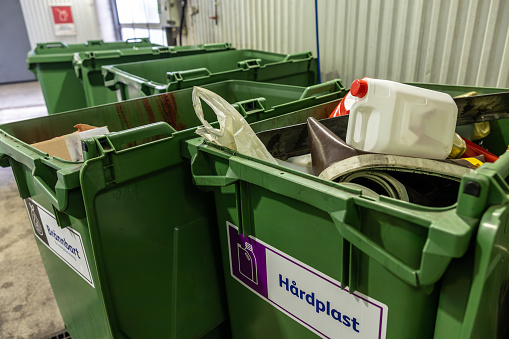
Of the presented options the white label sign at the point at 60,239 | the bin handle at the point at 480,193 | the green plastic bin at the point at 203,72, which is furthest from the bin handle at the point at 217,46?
the bin handle at the point at 480,193

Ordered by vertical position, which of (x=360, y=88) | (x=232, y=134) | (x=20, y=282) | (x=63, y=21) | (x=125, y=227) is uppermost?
(x=63, y=21)

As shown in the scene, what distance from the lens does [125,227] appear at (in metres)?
1.08

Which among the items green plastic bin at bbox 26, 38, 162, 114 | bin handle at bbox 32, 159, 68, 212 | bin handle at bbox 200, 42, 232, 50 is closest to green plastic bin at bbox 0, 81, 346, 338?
bin handle at bbox 32, 159, 68, 212

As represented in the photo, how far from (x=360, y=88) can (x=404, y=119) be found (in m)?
0.13

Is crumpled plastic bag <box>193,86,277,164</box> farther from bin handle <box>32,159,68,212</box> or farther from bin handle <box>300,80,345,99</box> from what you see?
bin handle <box>300,80,345,99</box>

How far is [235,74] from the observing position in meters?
2.15

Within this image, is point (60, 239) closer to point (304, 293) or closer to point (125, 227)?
point (125, 227)

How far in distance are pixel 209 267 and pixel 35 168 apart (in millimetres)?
646

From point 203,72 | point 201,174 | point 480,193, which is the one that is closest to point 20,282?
point 203,72

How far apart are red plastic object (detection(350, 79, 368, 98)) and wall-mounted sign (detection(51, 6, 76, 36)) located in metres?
7.79

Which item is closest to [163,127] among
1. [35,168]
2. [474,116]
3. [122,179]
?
[122,179]

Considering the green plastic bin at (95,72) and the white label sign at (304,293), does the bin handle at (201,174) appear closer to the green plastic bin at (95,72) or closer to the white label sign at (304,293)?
the white label sign at (304,293)

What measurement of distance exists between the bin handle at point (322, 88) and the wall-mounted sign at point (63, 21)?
721 cm

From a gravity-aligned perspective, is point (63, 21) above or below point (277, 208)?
above
